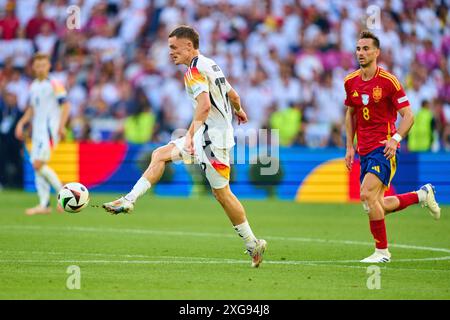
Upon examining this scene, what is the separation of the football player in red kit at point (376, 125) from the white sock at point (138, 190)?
2627 mm

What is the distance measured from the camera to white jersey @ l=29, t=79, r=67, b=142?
18281 millimetres

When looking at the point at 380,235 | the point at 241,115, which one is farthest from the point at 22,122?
the point at 380,235

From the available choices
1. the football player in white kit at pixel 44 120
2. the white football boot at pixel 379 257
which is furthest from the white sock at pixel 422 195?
the football player in white kit at pixel 44 120

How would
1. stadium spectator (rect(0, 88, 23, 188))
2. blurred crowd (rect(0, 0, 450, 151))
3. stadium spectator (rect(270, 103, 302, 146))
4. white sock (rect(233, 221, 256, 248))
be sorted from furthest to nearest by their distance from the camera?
blurred crowd (rect(0, 0, 450, 151)), stadium spectator (rect(270, 103, 302, 146)), stadium spectator (rect(0, 88, 23, 188)), white sock (rect(233, 221, 256, 248))

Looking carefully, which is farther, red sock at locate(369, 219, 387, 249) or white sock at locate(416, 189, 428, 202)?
white sock at locate(416, 189, 428, 202)

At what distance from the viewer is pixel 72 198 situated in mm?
11398

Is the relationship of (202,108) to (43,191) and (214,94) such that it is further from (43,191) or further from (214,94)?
(43,191)

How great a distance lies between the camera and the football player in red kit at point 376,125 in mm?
11430

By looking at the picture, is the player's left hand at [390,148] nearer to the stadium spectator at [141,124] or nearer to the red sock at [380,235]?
the red sock at [380,235]

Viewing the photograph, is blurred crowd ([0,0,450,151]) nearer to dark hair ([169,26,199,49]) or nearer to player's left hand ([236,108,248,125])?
player's left hand ([236,108,248,125])

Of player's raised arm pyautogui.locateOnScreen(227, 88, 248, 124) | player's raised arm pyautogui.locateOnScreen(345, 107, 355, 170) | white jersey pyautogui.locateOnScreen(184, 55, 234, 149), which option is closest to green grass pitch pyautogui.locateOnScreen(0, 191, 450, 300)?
player's raised arm pyautogui.locateOnScreen(345, 107, 355, 170)

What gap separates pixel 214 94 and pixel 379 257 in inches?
112

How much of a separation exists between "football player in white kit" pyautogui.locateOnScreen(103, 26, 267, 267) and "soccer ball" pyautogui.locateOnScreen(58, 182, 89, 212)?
113 cm
